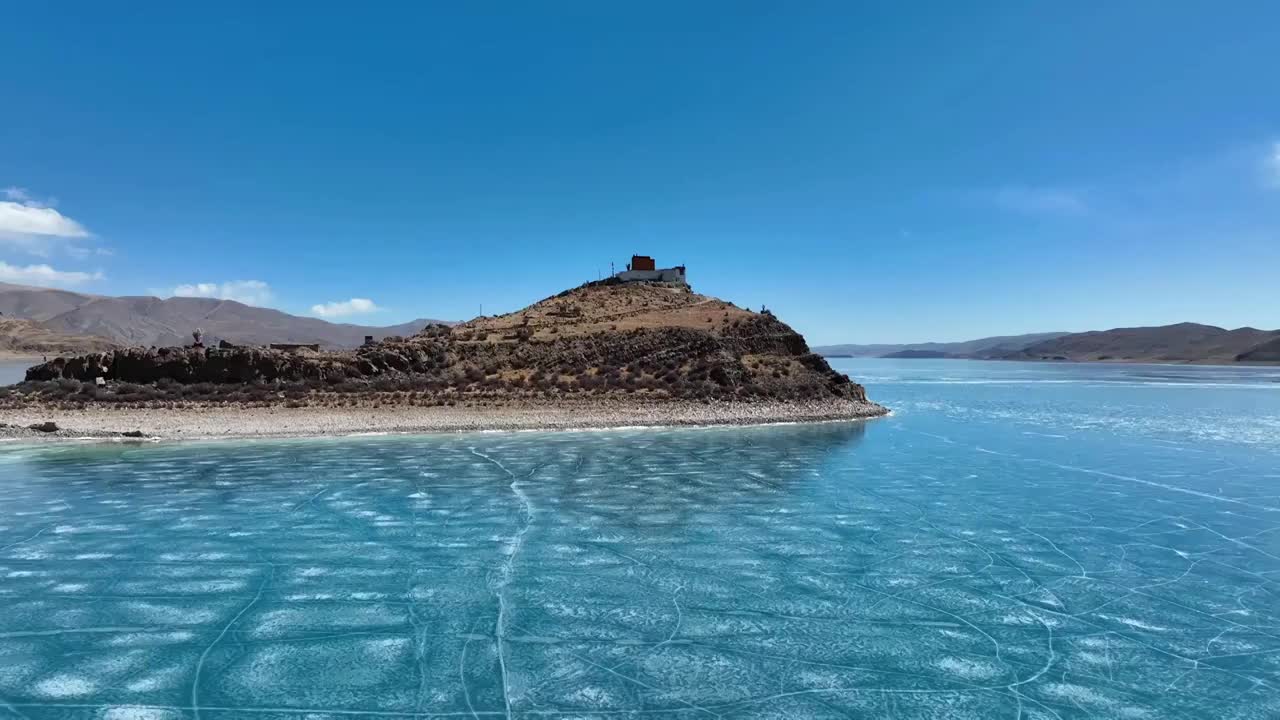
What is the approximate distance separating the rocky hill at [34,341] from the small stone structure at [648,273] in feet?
338

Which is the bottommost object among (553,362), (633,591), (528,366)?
(633,591)

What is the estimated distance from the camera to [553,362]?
132ft

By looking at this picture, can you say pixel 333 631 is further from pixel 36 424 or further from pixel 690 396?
pixel 690 396

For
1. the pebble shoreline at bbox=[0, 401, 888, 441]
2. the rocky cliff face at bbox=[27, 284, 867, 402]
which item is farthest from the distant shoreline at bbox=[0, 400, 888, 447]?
the rocky cliff face at bbox=[27, 284, 867, 402]

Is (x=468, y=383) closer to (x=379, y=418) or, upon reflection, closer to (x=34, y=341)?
(x=379, y=418)

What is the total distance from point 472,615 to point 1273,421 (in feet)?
138

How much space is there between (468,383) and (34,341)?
477 ft

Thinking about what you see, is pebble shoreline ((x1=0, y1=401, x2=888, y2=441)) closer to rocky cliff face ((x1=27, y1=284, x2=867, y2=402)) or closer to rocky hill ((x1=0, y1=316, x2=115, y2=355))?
rocky cliff face ((x1=27, y1=284, x2=867, y2=402))

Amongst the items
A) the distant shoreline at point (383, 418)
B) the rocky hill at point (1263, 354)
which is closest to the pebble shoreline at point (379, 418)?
the distant shoreline at point (383, 418)

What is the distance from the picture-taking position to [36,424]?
24.9 metres

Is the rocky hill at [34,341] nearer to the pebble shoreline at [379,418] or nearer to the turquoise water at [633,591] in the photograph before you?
the pebble shoreline at [379,418]

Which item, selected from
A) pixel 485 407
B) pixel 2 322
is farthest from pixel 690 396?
pixel 2 322

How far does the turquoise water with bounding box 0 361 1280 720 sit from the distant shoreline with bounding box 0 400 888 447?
651cm

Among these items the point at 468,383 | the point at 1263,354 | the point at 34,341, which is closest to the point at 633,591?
the point at 468,383
